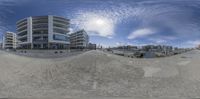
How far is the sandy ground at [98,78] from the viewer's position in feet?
17.0

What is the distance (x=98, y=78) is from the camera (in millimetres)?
6203

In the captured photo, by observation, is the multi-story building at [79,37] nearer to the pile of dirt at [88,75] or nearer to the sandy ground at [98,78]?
the pile of dirt at [88,75]

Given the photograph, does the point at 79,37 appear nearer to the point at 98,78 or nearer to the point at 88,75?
the point at 88,75

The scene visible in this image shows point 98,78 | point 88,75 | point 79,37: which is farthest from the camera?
point 79,37

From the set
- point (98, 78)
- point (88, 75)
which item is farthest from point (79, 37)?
point (98, 78)

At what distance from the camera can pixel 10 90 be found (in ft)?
17.5

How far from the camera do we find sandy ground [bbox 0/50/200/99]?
17.0ft

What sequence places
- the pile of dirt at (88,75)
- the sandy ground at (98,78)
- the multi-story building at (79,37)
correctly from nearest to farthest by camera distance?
the sandy ground at (98,78)
the pile of dirt at (88,75)
the multi-story building at (79,37)

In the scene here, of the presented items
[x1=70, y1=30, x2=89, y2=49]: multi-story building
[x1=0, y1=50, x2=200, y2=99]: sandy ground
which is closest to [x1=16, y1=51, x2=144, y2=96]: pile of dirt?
[x1=0, y1=50, x2=200, y2=99]: sandy ground

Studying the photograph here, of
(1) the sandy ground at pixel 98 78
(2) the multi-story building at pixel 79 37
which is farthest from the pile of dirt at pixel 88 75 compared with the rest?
(2) the multi-story building at pixel 79 37

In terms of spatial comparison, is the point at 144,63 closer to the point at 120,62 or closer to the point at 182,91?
the point at 120,62

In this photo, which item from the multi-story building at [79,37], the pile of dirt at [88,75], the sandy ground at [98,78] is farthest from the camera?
the multi-story building at [79,37]

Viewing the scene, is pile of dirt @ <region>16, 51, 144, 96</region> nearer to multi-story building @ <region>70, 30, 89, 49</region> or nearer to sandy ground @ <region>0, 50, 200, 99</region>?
sandy ground @ <region>0, 50, 200, 99</region>

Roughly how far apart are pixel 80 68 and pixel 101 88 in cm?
156
